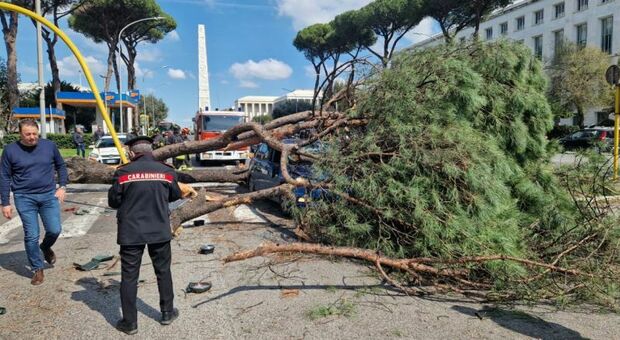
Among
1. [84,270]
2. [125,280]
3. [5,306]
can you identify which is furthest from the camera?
[84,270]

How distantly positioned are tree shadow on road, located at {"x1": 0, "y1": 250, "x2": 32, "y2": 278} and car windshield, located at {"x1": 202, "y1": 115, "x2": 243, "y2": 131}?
49.6ft

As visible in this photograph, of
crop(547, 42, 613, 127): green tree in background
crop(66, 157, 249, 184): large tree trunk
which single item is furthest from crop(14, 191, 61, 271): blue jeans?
crop(547, 42, 613, 127): green tree in background

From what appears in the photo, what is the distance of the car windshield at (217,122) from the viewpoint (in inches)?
835

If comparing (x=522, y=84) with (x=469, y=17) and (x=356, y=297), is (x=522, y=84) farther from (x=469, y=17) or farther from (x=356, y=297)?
(x=469, y=17)

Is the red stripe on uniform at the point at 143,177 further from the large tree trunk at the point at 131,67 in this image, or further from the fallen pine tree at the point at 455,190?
the large tree trunk at the point at 131,67

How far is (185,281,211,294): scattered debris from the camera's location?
4730 millimetres

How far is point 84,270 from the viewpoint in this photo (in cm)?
546

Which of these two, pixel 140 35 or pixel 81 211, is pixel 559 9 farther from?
pixel 81 211

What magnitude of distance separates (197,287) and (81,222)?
194 inches

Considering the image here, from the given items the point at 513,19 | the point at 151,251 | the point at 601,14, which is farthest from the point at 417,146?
the point at 513,19

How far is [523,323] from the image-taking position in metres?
3.95

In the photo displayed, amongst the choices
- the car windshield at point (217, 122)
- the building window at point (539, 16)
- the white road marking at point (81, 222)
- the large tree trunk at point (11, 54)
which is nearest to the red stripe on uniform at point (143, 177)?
the white road marking at point (81, 222)

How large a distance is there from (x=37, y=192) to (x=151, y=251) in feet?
6.42

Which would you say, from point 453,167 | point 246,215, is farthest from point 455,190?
point 246,215
